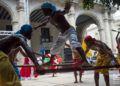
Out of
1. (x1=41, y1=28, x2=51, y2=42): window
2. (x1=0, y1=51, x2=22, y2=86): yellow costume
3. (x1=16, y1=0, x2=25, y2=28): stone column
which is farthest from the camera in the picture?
(x1=41, y1=28, x2=51, y2=42): window

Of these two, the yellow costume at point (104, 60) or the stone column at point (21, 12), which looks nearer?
the yellow costume at point (104, 60)

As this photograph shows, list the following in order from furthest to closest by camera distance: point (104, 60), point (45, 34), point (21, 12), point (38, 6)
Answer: point (45, 34)
point (38, 6)
point (21, 12)
point (104, 60)

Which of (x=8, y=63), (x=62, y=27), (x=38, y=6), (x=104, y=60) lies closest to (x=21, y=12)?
(x=38, y=6)

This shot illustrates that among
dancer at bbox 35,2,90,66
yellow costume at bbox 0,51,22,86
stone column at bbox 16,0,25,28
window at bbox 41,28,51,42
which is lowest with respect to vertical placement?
yellow costume at bbox 0,51,22,86

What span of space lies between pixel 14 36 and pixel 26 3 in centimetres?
1720

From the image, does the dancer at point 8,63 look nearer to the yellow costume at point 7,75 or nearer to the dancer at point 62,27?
the yellow costume at point 7,75

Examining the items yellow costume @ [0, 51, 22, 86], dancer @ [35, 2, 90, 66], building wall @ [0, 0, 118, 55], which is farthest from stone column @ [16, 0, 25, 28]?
yellow costume @ [0, 51, 22, 86]

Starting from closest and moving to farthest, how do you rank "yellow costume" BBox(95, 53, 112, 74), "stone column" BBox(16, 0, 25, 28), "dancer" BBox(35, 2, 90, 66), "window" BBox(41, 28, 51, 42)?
"dancer" BBox(35, 2, 90, 66), "yellow costume" BBox(95, 53, 112, 74), "stone column" BBox(16, 0, 25, 28), "window" BBox(41, 28, 51, 42)

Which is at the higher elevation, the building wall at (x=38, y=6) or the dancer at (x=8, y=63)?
the building wall at (x=38, y=6)

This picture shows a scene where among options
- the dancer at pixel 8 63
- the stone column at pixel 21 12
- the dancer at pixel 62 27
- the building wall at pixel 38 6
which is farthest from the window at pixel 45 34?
the dancer at pixel 8 63

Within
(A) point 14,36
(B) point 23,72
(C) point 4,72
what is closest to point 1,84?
(C) point 4,72

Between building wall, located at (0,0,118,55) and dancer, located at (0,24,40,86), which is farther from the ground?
building wall, located at (0,0,118,55)

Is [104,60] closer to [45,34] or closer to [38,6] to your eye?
[38,6]

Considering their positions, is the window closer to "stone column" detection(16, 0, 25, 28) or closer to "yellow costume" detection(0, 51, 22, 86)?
"stone column" detection(16, 0, 25, 28)
